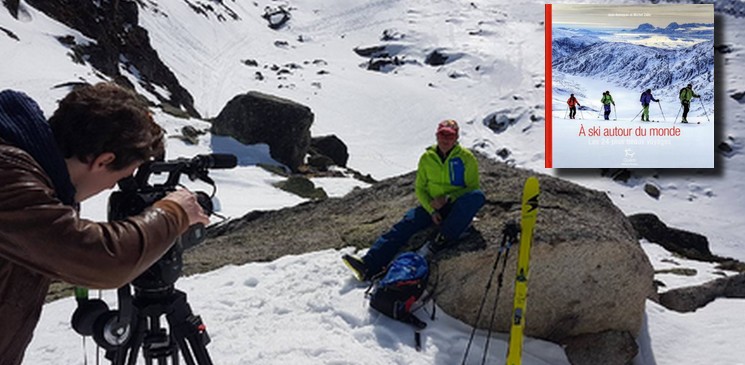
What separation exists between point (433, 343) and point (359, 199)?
4630 millimetres

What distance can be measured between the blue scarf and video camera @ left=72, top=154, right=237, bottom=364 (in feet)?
2.23

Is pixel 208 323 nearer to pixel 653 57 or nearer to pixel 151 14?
pixel 653 57

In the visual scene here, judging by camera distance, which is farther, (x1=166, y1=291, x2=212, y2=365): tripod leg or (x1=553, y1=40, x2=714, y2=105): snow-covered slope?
(x1=553, y1=40, x2=714, y2=105): snow-covered slope

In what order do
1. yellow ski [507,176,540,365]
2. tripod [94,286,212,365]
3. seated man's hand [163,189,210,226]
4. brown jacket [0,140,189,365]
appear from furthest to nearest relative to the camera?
yellow ski [507,176,540,365] → tripod [94,286,212,365] → seated man's hand [163,189,210,226] → brown jacket [0,140,189,365]

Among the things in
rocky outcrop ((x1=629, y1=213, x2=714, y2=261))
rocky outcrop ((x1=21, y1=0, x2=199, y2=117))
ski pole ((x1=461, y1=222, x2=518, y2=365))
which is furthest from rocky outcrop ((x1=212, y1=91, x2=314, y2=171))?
ski pole ((x1=461, y1=222, x2=518, y2=365))

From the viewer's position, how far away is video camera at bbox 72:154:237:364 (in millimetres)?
2537

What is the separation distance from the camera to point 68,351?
17.0 feet

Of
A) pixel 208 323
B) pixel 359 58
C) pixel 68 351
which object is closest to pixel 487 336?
pixel 208 323

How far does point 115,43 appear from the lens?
38.5 metres

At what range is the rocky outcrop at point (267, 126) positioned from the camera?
27984 millimetres

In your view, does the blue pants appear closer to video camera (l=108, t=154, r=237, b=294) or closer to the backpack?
the backpack

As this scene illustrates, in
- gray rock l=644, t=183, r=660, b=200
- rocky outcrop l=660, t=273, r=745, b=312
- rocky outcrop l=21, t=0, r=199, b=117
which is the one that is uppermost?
rocky outcrop l=21, t=0, r=199, b=117

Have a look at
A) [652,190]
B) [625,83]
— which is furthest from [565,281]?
[652,190]

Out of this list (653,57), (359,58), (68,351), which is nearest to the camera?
(68,351)
